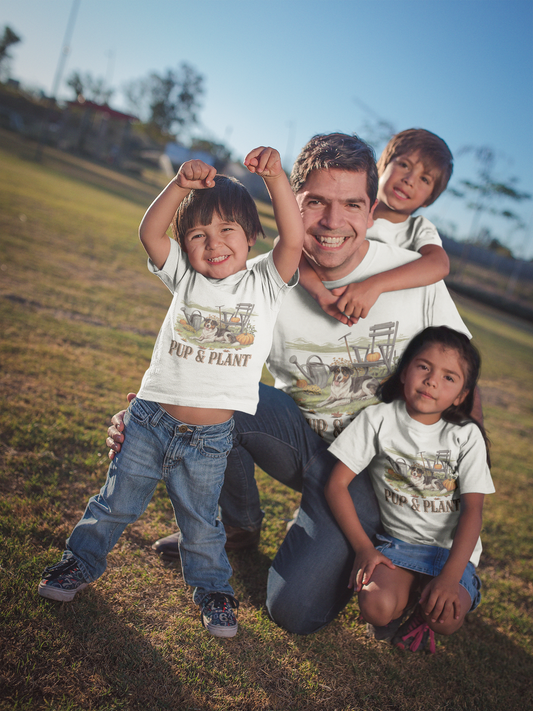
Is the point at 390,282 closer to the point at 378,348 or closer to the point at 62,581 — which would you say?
the point at 378,348

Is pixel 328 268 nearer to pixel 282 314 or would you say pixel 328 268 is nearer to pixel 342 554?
pixel 282 314

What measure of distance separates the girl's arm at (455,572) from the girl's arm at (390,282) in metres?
0.91

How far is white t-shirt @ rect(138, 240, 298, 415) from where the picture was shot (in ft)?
6.63

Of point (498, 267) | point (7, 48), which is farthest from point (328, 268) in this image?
point (7, 48)

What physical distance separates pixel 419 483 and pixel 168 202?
1.51m

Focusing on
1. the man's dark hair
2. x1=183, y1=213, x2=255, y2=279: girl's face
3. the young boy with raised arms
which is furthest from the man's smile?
x1=183, y1=213, x2=255, y2=279: girl's face

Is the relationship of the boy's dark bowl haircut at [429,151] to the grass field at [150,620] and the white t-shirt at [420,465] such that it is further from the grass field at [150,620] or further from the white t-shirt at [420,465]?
the grass field at [150,620]

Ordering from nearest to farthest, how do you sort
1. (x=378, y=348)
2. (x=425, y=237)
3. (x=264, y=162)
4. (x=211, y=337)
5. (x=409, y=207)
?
(x=264, y=162)
(x=211, y=337)
(x=378, y=348)
(x=425, y=237)
(x=409, y=207)

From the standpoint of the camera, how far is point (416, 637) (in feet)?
7.20

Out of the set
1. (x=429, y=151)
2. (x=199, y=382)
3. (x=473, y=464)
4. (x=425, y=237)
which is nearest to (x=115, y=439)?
(x=199, y=382)

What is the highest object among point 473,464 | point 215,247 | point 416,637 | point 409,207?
point 409,207

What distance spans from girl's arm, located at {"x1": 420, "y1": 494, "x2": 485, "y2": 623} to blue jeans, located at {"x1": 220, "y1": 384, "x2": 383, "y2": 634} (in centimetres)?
37

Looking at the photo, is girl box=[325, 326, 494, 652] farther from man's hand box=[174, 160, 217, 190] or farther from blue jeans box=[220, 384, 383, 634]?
man's hand box=[174, 160, 217, 190]

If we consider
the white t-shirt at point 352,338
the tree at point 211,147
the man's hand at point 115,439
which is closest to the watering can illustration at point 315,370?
the white t-shirt at point 352,338
